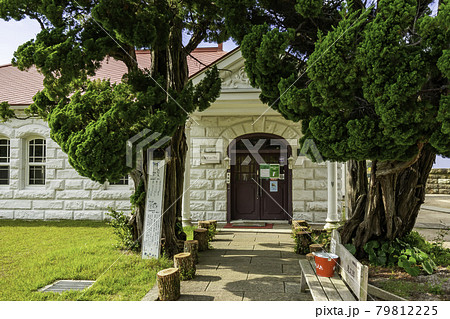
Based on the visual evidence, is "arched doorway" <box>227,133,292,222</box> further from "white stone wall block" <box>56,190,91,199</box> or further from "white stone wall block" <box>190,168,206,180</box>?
"white stone wall block" <box>56,190,91,199</box>

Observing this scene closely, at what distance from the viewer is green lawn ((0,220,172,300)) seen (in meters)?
4.88

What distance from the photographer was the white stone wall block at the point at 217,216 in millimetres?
11039

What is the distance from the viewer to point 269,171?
11.2 meters

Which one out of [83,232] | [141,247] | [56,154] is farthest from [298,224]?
[56,154]

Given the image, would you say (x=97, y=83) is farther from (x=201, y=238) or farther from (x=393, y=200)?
(x=393, y=200)

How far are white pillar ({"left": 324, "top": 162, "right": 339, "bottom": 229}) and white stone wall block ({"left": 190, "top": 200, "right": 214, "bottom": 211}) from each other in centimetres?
354

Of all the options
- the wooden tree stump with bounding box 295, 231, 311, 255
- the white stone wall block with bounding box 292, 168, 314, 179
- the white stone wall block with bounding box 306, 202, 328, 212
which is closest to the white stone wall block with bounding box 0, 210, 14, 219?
the white stone wall block with bounding box 292, 168, 314, 179

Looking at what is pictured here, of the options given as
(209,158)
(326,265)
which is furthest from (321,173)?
(326,265)

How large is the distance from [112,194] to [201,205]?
297 cm

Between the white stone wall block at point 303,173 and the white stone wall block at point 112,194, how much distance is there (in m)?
5.28

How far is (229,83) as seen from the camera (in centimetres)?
976

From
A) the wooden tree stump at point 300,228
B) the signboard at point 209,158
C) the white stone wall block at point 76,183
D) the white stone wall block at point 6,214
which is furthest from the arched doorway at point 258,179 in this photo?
the white stone wall block at point 6,214

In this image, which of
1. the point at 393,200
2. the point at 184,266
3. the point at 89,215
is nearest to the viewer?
the point at 184,266

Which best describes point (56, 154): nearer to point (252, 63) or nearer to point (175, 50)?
point (175, 50)
